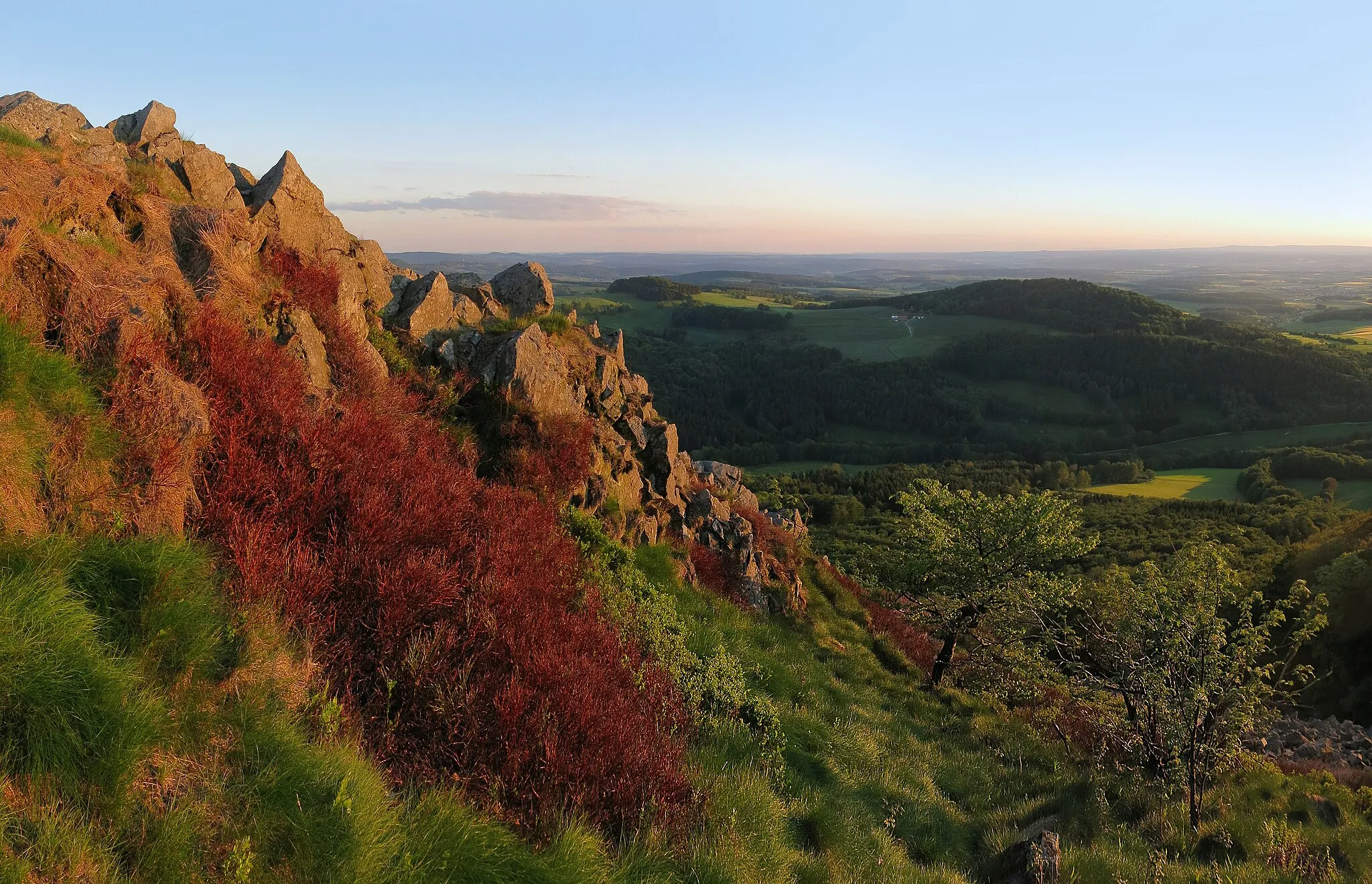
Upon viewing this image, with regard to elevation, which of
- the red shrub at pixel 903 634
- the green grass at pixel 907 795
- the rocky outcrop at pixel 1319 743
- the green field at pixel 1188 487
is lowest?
the green field at pixel 1188 487

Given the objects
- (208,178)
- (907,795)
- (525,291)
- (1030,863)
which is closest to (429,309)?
(525,291)

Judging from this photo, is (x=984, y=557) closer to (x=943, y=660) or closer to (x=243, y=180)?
(x=943, y=660)

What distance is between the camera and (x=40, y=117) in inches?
369

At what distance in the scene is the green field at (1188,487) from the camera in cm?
9325

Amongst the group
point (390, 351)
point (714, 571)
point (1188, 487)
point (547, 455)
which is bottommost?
point (1188, 487)

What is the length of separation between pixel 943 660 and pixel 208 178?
19.5m

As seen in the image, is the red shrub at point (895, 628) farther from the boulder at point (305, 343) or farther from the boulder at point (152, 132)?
the boulder at point (152, 132)

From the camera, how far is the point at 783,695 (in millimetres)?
10492

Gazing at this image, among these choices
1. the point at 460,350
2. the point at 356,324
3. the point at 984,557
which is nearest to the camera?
the point at 356,324

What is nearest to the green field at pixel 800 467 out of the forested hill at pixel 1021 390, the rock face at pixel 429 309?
the forested hill at pixel 1021 390

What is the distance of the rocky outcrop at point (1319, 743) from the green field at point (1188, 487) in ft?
285

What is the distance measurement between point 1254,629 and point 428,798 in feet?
41.0

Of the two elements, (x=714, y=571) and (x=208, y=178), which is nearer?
(x=208, y=178)

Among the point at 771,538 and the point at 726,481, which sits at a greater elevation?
the point at 771,538
